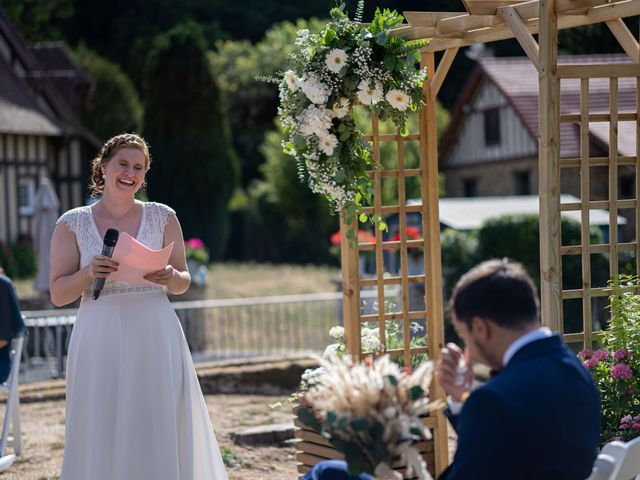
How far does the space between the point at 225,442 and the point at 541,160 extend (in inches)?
141

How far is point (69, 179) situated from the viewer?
81.6ft

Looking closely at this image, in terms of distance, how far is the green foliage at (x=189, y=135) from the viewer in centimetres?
2717

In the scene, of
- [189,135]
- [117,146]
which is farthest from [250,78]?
[117,146]

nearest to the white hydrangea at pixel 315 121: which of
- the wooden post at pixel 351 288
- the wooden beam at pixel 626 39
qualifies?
the wooden post at pixel 351 288

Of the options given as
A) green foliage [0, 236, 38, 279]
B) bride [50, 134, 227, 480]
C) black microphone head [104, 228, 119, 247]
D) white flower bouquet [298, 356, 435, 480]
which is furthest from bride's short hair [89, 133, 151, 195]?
green foliage [0, 236, 38, 279]

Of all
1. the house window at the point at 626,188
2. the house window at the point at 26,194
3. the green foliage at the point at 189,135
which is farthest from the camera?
the green foliage at the point at 189,135

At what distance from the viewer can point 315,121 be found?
5215 millimetres

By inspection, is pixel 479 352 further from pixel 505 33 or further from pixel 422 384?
pixel 505 33

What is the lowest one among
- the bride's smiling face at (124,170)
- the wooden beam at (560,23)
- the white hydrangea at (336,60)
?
the bride's smiling face at (124,170)

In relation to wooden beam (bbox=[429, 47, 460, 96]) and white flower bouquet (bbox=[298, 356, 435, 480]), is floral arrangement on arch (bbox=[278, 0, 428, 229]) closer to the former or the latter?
wooden beam (bbox=[429, 47, 460, 96])

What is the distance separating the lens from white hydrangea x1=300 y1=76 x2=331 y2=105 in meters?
5.20

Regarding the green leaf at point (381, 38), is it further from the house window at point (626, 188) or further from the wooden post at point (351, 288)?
the house window at point (626, 188)

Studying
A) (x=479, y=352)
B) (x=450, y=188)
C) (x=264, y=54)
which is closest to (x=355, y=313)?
(x=479, y=352)

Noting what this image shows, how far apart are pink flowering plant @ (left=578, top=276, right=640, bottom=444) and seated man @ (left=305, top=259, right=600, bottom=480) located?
200cm
